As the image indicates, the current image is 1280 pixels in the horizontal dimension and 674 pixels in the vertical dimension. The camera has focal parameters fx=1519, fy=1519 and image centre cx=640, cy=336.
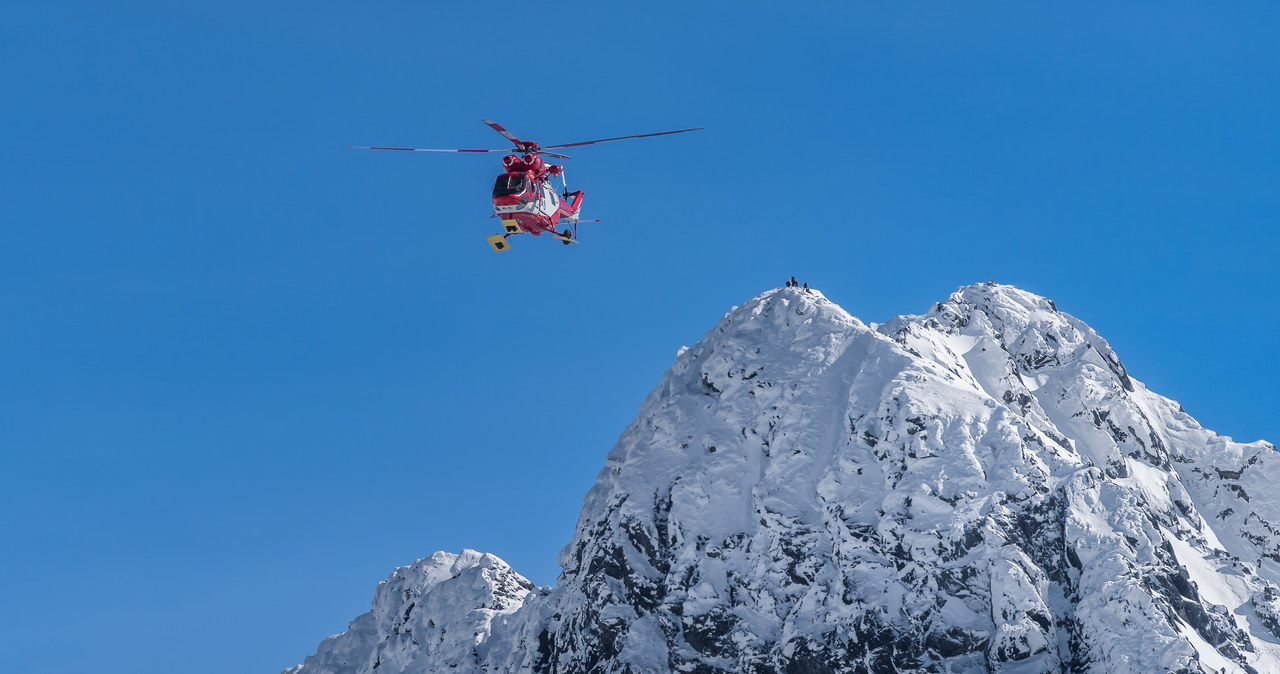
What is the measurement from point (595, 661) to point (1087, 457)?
4079 cm

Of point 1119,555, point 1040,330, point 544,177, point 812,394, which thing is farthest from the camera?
point 1040,330

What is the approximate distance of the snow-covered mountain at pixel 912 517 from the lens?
96.0 meters

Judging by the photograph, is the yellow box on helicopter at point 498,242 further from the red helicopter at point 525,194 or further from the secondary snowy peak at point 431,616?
the secondary snowy peak at point 431,616

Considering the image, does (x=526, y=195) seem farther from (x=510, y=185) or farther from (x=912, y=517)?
(x=912, y=517)

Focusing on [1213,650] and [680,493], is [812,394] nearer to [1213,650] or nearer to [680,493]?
[680,493]

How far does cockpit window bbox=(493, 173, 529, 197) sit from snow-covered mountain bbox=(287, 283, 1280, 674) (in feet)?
101

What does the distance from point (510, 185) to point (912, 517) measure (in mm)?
35472

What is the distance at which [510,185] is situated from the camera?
8838cm

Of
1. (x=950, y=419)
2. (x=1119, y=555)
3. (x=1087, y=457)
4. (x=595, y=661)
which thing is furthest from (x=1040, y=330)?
(x=595, y=661)

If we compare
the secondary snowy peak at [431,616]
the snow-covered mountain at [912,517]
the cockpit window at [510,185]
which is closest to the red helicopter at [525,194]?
the cockpit window at [510,185]

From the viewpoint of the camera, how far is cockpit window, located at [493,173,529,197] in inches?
3469

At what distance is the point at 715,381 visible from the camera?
11819 centimetres

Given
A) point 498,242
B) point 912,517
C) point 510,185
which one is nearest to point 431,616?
point 912,517

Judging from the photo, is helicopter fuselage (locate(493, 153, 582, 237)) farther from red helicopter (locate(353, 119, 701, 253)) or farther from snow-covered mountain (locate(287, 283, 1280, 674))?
snow-covered mountain (locate(287, 283, 1280, 674))
